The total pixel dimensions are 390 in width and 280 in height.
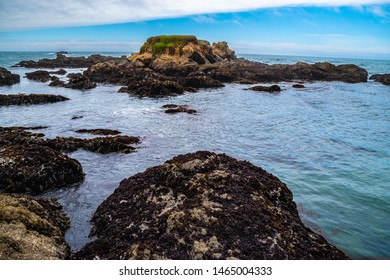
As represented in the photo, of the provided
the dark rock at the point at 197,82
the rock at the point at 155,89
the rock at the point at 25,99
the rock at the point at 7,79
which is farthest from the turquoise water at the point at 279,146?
the rock at the point at 7,79

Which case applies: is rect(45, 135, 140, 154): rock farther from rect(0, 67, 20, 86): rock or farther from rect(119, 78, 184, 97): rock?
rect(0, 67, 20, 86): rock

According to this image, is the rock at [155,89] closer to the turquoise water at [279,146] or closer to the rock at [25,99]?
the turquoise water at [279,146]

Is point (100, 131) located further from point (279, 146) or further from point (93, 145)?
point (279, 146)

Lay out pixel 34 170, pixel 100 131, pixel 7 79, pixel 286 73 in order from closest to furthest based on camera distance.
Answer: pixel 34 170, pixel 100 131, pixel 7 79, pixel 286 73

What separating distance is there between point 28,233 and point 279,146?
11544mm

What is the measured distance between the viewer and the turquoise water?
798 centimetres

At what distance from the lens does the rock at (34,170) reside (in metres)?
8.44

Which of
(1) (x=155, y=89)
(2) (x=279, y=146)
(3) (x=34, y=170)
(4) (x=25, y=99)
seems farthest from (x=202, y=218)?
(1) (x=155, y=89)

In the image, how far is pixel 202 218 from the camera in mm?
5656

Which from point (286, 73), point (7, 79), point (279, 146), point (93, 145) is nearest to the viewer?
point (93, 145)

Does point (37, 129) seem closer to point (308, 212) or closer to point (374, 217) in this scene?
point (308, 212)

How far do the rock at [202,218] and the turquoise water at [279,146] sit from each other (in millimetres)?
1043

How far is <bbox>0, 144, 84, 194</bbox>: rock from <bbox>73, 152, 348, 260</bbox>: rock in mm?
2342

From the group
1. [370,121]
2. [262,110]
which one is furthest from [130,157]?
[370,121]
